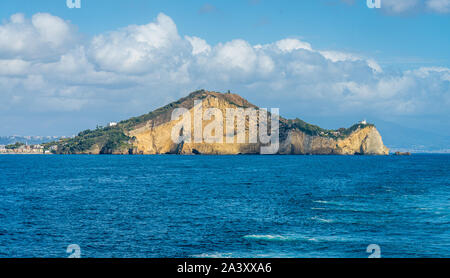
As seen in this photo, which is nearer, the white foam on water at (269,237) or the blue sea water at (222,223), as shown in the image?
the blue sea water at (222,223)

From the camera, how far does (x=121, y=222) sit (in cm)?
3656

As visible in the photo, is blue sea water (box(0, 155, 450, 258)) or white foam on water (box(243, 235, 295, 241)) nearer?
blue sea water (box(0, 155, 450, 258))

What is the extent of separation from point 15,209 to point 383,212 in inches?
1520

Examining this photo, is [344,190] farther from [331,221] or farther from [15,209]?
[15,209]

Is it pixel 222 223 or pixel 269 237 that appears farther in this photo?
pixel 222 223

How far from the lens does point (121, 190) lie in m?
64.1
